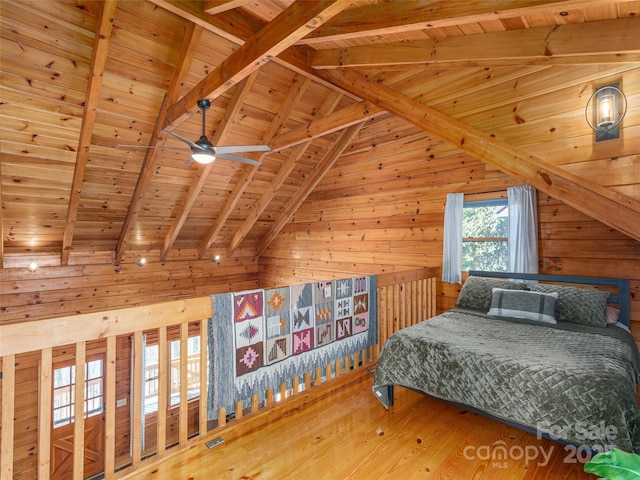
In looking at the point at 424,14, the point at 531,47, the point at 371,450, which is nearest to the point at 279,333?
the point at 371,450

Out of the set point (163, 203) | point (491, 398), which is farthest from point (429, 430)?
point (163, 203)

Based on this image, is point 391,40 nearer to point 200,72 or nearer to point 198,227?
point 200,72

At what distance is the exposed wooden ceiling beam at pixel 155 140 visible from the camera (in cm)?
310

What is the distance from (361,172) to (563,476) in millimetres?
4233

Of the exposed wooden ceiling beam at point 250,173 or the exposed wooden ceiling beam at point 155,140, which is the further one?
the exposed wooden ceiling beam at point 250,173

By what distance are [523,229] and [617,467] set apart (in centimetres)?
286

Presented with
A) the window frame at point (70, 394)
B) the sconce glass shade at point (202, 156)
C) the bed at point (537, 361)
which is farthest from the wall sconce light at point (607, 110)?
the window frame at point (70, 394)

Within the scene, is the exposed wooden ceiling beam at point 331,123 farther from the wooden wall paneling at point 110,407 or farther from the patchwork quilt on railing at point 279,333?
the wooden wall paneling at point 110,407

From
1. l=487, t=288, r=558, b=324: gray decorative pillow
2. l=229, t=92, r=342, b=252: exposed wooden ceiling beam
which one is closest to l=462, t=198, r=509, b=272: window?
l=487, t=288, r=558, b=324: gray decorative pillow

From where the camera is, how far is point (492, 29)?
210 cm

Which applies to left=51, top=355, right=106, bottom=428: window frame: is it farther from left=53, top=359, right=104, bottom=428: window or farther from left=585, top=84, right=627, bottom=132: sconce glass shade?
left=585, top=84, right=627, bottom=132: sconce glass shade

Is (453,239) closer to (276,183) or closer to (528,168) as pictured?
(528,168)

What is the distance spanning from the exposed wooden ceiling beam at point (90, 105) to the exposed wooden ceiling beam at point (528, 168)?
7.50ft

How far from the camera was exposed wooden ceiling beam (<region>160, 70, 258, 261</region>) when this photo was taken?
3670 millimetres
